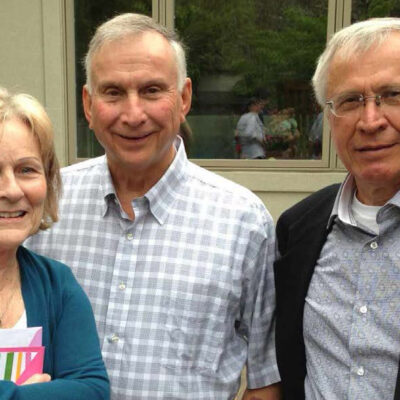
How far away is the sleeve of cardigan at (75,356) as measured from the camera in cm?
166

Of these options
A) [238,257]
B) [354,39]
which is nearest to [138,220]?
[238,257]

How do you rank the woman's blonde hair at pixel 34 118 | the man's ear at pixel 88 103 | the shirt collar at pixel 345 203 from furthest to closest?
the man's ear at pixel 88 103 → the shirt collar at pixel 345 203 → the woman's blonde hair at pixel 34 118

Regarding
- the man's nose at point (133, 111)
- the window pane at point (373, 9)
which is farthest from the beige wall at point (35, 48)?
the man's nose at point (133, 111)

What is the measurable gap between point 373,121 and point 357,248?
1.39 ft

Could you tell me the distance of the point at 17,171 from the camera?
68.5 inches

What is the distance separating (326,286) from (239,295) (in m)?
0.35

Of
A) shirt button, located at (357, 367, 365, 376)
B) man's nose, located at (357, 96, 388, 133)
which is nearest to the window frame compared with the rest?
man's nose, located at (357, 96, 388, 133)

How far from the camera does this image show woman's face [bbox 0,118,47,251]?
5.57 ft

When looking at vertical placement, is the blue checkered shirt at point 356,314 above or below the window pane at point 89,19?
below

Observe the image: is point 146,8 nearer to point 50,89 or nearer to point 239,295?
point 50,89

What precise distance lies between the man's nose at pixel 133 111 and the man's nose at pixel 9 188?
558mm

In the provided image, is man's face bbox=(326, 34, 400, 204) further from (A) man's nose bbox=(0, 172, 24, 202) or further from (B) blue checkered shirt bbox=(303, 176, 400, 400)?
(A) man's nose bbox=(0, 172, 24, 202)

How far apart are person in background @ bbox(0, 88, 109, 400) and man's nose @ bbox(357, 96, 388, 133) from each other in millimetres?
992

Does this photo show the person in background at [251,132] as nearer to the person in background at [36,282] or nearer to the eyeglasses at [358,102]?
the eyeglasses at [358,102]
